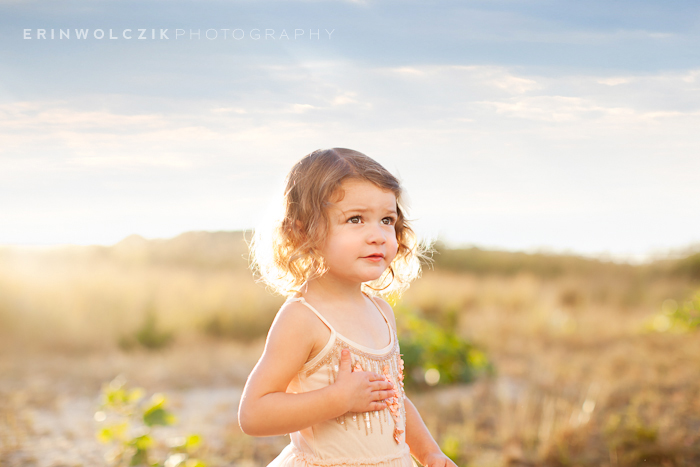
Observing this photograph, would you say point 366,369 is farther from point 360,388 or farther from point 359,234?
point 359,234

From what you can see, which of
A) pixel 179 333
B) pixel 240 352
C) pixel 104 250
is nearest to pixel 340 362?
pixel 240 352

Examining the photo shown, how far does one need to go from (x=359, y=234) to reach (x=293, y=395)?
49 cm

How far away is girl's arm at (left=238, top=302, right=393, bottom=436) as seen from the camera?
1.58 meters

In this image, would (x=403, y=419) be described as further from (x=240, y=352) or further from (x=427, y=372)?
(x=240, y=352)

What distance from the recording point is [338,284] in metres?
1.85

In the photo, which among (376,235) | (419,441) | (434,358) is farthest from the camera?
Result: (434,358)

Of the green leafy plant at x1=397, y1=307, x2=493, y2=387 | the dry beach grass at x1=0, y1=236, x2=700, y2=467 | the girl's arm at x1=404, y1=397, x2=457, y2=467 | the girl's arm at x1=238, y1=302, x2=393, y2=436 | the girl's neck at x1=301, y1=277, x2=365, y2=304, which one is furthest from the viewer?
the green leafy plant at x1=397, y1=307, x2=493, y2=387

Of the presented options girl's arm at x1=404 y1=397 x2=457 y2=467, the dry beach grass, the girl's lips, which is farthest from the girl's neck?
the dry beach grass

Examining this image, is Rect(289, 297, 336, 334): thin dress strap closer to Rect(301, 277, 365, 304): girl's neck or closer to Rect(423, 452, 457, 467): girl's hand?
Rect(301, 277, 365, 304): girl's neck

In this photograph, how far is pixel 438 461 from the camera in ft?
6.11

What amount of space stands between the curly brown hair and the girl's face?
2 centimetres

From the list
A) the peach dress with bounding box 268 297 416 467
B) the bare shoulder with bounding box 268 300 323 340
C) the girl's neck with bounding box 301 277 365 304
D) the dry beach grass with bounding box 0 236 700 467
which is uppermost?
the girl's neck with bounding box 301 277 365 304

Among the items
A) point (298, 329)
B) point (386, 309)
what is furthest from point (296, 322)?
point (386, 309)

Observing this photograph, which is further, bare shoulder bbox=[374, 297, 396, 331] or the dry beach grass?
the dry beach grass
